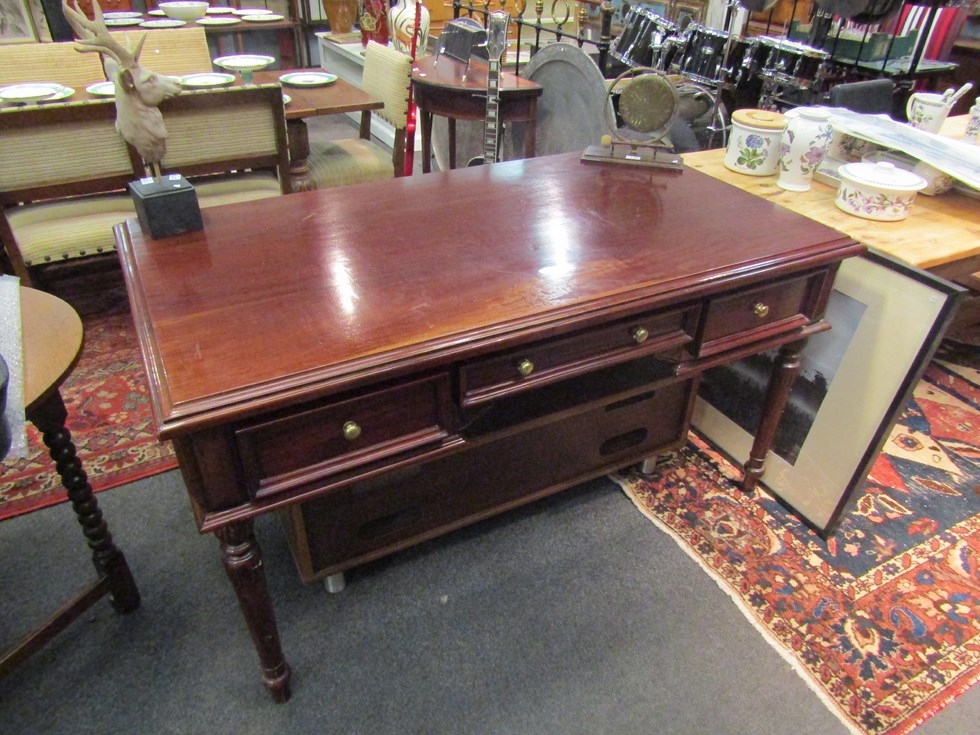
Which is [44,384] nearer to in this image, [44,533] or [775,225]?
[44,533]

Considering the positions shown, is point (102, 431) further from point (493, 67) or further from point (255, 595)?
point (493, 67)

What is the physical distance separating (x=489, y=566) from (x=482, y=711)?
1.07 feet

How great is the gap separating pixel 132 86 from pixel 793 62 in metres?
2.93

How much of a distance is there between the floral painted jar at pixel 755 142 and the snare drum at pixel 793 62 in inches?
63.6

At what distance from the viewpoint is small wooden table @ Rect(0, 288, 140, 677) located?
0.85m

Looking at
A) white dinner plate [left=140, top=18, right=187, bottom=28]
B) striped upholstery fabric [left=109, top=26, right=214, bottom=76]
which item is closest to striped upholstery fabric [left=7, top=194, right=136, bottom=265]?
striped upholstery fabric [left=109, top=26, right=214, bottom=76]

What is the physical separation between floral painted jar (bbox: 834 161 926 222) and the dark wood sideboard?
0.61ft

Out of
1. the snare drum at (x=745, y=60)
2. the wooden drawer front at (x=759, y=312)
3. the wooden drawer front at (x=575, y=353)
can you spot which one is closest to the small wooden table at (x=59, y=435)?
the wooden drawer front at (x=575, y=353)

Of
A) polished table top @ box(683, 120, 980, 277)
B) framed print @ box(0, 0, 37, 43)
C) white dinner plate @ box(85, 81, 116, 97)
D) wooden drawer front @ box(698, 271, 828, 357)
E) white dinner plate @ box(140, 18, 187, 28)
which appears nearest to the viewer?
wooden drawer front @ box(698, 271, 828, 357)

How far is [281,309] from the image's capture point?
3.02ft

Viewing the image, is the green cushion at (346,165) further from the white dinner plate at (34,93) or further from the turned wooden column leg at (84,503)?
the turned wooden column leg at (84,503)

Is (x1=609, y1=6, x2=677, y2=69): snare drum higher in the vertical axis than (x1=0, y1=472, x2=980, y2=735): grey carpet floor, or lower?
higher

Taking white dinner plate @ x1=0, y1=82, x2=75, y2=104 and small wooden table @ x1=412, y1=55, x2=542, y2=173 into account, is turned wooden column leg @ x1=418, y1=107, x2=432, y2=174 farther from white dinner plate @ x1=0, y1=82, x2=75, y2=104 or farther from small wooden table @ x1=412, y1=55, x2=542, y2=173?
white dinner plate @ x1=0, y1=82, x2=75, y2=104

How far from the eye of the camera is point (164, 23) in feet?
10.4
